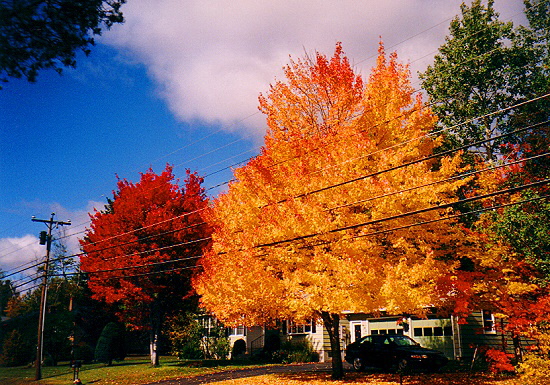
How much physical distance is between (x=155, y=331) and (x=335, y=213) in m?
18.0

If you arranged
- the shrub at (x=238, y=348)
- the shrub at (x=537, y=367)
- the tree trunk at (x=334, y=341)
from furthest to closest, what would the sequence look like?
the shrub at (x=238, y=348)
the tree trunk at (x=334, y=341)
the shrub at (x=537, y=367)

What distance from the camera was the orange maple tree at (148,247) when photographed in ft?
85.1

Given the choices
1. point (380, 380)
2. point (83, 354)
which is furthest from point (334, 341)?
point (83, 354)

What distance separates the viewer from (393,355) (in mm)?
19641

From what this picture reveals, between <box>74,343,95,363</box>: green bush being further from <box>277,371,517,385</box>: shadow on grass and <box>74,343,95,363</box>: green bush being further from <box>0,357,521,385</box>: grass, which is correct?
<box>277,371,517,385</box>: shadow on grass

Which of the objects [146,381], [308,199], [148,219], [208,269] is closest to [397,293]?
[308,199]

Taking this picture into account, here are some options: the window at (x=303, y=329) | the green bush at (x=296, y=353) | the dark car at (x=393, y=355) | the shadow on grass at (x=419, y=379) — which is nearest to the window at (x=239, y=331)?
the window at (x=303, y=329)

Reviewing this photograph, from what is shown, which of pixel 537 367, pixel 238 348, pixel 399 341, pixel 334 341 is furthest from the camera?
pixel 238 348

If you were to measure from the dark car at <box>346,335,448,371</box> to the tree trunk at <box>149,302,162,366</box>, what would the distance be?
12.4 meters

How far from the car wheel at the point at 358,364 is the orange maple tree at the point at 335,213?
4560 millimetres

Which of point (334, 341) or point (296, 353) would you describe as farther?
point (296, 353)

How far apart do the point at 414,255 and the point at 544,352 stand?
14.8ft

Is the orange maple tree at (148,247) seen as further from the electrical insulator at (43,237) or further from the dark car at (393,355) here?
the dark car at (393,355)

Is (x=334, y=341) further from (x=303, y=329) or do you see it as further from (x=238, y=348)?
(x=238, y=348)
